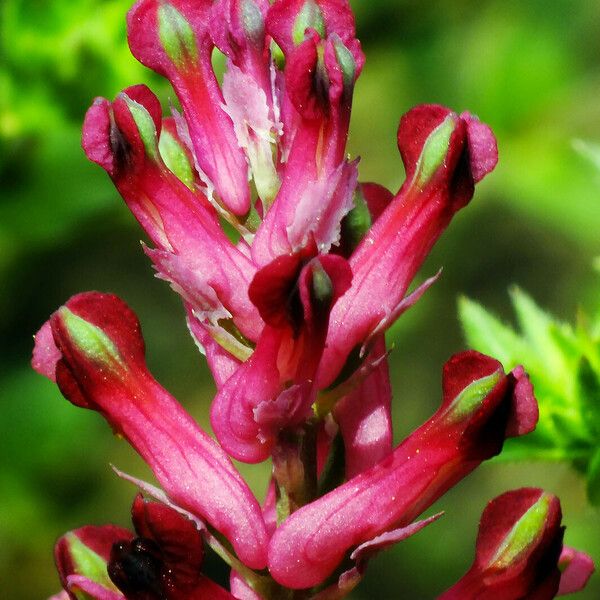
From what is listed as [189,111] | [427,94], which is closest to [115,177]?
[189,111]

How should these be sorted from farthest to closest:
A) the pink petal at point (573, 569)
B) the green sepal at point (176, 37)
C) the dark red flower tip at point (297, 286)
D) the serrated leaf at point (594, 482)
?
the serrated leaf at point (594, 482) < the pink petal at point (573, 569) < the green sepal at point (176, 37) < the dark red flower tip at point (297, 286)

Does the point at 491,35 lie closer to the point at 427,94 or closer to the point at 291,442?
the point at 427,94

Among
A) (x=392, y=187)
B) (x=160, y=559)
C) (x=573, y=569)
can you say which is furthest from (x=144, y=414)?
(x=392, y=187)

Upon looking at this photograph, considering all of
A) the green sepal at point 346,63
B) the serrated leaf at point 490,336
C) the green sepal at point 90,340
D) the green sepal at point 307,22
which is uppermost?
the green sepal at point 307,22

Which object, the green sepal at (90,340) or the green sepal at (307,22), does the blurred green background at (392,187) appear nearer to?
the green sepal at (307,22)

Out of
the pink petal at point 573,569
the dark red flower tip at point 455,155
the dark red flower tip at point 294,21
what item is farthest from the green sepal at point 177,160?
the pink petal at point 573,569

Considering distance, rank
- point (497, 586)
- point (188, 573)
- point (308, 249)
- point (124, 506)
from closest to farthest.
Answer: point (308, 249), point (188, 573), point (497, 586), point (124, 506)

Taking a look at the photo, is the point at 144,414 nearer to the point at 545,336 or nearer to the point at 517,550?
the point at 517,550
